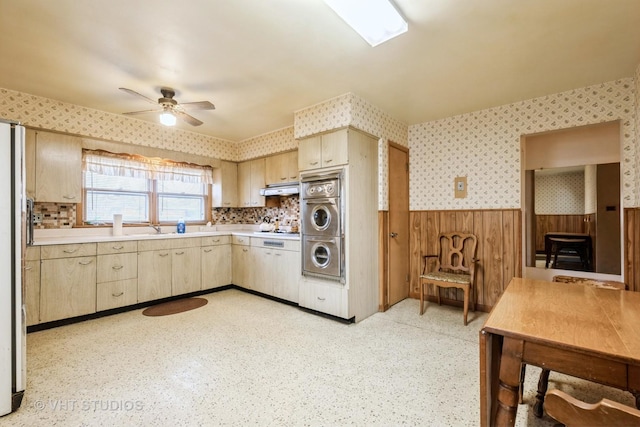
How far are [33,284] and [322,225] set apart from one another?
3118mm

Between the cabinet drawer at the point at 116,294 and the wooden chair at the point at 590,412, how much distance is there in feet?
13.6

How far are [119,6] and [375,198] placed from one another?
291 cm

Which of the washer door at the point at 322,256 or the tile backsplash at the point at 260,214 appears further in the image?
the tile backsplash at the point at 260,214

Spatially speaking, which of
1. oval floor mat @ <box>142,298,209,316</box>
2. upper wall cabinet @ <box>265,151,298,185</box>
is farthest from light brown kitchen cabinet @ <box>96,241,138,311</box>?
upper wall cabinet @ <box>265,151,298,185</box>

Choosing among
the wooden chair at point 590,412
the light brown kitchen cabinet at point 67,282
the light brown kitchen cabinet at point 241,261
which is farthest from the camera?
the light brown kitchen cabinet at point 241,261

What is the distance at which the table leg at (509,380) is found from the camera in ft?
3.79

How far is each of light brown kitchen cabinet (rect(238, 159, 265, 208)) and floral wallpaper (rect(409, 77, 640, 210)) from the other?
2.47m

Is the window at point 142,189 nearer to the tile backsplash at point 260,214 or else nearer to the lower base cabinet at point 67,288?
the tile backsplash at point 260,214

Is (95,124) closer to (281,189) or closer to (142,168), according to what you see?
(142,168)

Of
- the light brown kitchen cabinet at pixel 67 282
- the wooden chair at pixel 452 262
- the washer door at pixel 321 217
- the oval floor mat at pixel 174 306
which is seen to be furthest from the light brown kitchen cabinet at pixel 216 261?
the wooden chair at pixel 452 262

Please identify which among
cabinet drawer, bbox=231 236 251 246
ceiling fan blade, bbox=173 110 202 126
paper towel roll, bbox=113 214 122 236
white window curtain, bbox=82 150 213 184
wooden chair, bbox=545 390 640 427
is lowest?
wooden chair, bbox=545 390 640 427

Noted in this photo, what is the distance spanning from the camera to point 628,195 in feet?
9.20

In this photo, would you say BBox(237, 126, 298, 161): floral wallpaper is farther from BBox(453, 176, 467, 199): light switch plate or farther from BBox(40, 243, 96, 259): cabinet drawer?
BBox(40, 243, 96, 259): cabinet drawer

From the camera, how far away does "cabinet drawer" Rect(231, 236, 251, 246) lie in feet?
14.3
